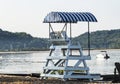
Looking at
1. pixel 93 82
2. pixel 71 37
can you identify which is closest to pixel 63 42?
pixel 71 37

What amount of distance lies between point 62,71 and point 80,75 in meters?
1.24

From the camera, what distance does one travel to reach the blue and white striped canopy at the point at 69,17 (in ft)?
126

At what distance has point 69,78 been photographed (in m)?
38.7

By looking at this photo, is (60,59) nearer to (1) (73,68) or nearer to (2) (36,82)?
(1) (73,68)

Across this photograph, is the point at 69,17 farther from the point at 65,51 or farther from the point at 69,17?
the point at 65,51

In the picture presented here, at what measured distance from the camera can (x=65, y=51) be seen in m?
39.9

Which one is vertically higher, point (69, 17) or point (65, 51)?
point (69, 17)

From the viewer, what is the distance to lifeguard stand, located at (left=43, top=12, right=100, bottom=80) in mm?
37969

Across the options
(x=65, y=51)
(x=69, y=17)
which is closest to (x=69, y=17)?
(x=69, y=17)

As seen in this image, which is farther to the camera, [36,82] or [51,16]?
[51,16]

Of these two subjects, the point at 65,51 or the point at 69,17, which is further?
the point at 65,51

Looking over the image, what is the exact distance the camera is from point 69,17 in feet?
127

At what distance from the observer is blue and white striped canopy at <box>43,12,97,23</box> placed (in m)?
38.5

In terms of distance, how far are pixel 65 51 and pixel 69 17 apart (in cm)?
248
